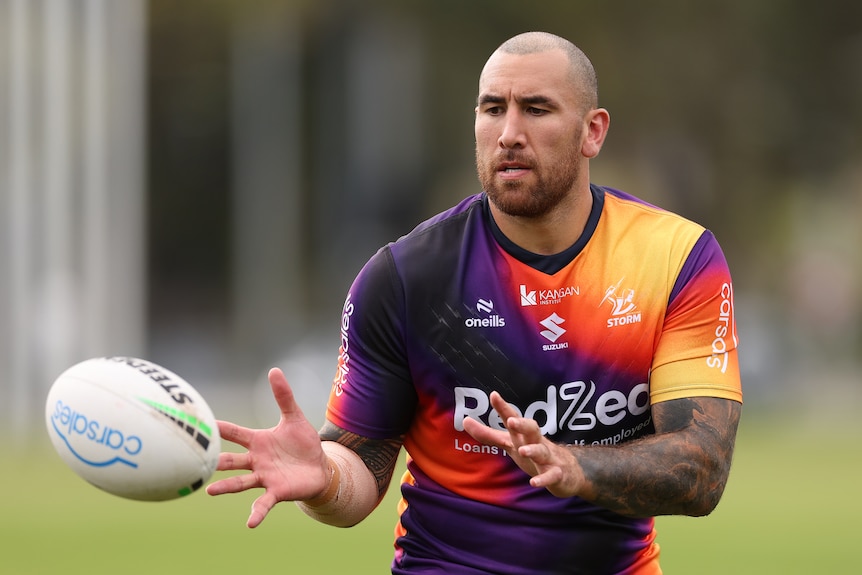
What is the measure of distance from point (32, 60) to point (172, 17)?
17.9 m

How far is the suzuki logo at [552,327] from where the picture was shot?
6.16 m

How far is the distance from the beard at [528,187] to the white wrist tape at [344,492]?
124cm

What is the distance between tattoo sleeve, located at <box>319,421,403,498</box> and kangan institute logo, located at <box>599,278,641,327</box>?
1.09 metres

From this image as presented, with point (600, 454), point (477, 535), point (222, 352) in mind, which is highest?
point (600, 454)

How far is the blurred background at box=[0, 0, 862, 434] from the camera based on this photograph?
26922 millimetres

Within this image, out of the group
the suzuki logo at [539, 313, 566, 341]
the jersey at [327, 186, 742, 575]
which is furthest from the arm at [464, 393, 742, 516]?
the suzuki logo at [539, 313, 566, 341]

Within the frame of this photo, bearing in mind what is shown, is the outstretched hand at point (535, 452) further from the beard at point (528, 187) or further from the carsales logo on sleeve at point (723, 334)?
the beard at point (528, 187)

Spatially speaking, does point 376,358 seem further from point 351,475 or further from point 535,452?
point 535,452

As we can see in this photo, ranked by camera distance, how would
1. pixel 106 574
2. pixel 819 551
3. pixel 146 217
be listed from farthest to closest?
1. pixel 146 217
2. pixel 819 551
3. pixel 106 574

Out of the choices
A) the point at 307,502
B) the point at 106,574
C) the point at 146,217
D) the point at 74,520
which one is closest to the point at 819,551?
the point at 106,574

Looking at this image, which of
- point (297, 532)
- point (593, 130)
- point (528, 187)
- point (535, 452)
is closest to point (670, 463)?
point (535, 452)

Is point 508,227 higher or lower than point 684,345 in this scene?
higher

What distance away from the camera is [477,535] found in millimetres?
6141

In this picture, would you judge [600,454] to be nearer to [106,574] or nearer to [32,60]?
[106,574]
